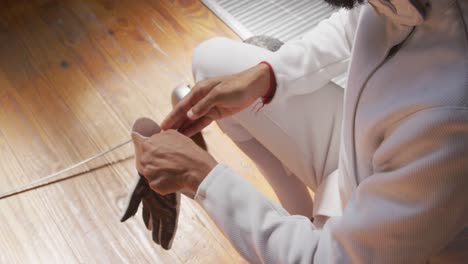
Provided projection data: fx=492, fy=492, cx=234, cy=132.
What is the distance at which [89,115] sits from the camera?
1.45 metres

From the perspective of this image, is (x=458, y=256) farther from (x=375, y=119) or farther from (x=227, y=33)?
(x=227, y=33)

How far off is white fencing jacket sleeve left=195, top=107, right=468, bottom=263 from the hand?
0.20m

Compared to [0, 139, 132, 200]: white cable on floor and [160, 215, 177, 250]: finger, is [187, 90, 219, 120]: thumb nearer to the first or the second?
[160, 215, 177, 250]: finger

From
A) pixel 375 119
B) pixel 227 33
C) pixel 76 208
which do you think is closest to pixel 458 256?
pixel 375 119

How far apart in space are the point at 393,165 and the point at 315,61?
394 millimetres

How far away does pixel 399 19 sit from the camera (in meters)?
0.54

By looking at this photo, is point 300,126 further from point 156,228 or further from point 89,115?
point 89,115

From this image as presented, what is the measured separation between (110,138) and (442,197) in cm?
106

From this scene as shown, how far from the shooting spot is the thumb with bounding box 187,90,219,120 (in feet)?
2.98

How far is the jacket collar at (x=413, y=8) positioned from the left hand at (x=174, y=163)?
14.7 inches

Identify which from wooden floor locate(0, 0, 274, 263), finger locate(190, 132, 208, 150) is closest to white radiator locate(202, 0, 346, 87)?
wooden floor locate(0, 0, 274, 263)

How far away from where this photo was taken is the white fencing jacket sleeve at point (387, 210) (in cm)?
50

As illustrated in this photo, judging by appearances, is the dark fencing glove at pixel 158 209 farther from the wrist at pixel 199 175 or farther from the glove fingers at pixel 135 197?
the wrist at pixel 199 175

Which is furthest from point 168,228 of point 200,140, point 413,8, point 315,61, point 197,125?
point 413,8
